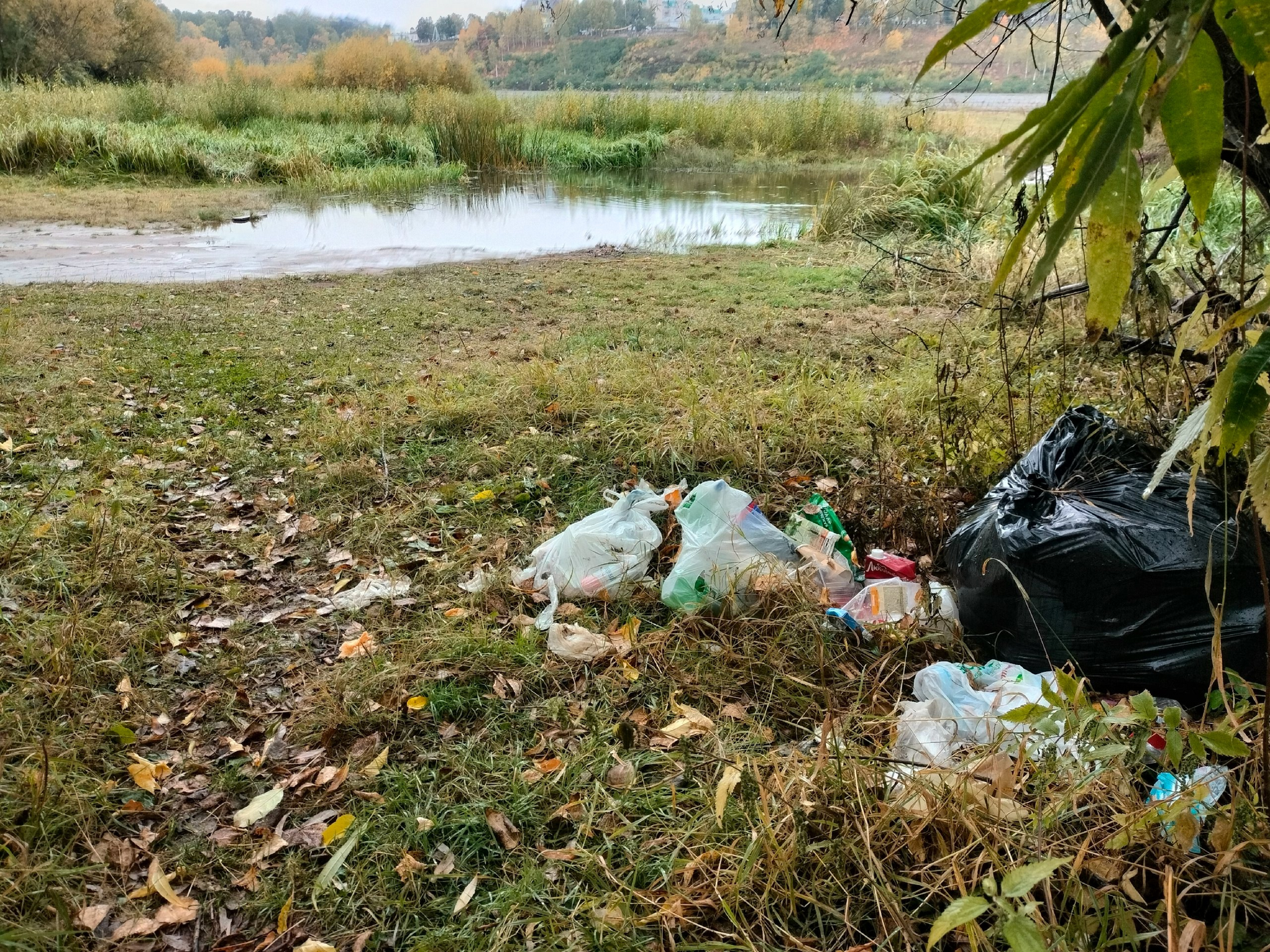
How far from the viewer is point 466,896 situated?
1.86m

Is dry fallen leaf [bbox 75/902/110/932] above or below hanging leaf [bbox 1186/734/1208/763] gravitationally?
below

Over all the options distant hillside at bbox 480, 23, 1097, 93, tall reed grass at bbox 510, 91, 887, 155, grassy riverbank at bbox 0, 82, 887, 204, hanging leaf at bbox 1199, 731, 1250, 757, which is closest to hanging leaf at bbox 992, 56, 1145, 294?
hanging leaf at bbox 1199, 731, 1250, 757

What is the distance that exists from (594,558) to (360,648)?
849 millimetres

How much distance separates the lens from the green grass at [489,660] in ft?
5.67

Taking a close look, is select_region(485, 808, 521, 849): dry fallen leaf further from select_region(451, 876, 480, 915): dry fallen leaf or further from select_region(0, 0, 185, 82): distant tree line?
select_region(0, 0, 185, 82): distant tree line

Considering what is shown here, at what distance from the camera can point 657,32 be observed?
36000 mm

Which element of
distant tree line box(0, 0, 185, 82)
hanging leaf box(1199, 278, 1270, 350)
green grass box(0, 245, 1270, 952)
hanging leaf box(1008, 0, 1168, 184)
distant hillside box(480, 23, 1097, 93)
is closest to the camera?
hanging leaf box(1008, 0, 1168, 184)

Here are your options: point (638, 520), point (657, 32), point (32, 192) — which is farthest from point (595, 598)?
point (657, 32)

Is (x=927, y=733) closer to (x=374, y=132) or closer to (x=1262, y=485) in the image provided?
(x=1262, y=485)

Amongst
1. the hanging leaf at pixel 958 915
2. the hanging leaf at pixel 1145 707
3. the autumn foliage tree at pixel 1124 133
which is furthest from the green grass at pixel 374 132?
the autumn foliage tree at pixel 1124 133

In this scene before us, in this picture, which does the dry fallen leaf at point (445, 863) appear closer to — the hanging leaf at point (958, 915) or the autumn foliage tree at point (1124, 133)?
the hanging leaf at point (958, 915)

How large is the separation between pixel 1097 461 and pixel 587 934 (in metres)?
1.98

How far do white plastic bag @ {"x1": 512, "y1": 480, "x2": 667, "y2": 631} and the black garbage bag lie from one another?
1120mm

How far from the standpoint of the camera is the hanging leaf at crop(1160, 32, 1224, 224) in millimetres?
689
